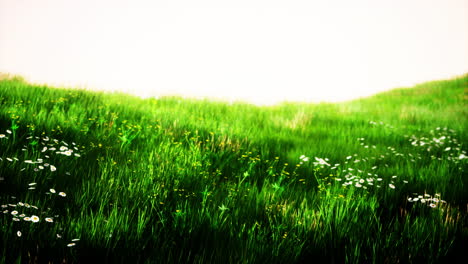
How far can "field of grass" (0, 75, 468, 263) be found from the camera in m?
1.90

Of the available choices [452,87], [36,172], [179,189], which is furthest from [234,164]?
[452,87]

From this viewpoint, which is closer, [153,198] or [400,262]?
[400,262]

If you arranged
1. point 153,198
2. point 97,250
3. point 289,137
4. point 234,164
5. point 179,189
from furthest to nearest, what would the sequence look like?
1. point 289,137
2. point 234,164
3. point 179,189
4. point 153,198
5. point 97,250

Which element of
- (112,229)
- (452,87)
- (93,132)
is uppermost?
(452,87)

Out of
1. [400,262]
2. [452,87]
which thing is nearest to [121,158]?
[400,262]

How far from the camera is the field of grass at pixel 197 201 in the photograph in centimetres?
190

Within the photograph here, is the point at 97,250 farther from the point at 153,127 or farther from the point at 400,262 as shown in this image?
the point at 153,127

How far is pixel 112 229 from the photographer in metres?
1.92

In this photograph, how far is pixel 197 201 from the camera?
2600 mm

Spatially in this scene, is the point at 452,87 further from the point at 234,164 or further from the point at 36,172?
the point at 36,172

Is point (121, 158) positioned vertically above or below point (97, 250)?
above

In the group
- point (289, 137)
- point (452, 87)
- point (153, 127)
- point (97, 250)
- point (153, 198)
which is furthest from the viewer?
point (452, 87)

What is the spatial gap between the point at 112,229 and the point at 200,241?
55 centimetres

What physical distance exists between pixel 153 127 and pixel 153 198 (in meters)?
2.31
